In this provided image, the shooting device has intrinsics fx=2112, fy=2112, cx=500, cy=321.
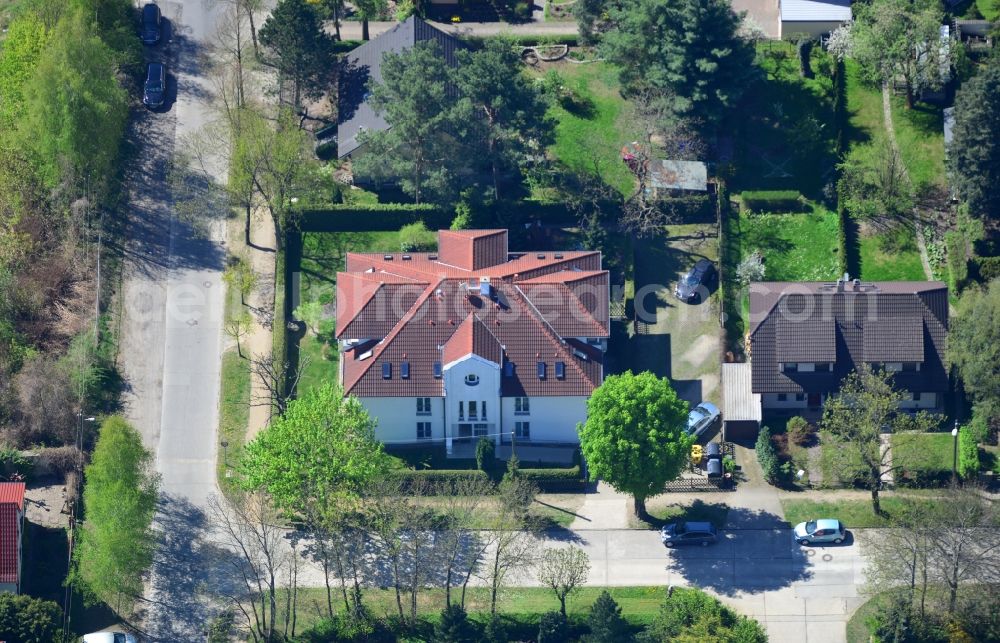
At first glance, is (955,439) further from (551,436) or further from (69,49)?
(69,49)

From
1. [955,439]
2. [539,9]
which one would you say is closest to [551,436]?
[955,439]

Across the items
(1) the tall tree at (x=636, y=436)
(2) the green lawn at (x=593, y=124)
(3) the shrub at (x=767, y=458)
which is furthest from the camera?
(2) the green lawn at (x=593, y=124)

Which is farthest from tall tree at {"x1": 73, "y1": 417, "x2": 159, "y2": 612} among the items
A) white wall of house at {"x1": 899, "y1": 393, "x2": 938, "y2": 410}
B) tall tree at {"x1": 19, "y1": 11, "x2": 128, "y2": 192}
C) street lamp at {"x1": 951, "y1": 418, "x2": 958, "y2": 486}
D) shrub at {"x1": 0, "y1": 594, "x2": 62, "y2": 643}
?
street lamp at {"x1": 951, "y1": 418, "x2": 958, "y2": 486}

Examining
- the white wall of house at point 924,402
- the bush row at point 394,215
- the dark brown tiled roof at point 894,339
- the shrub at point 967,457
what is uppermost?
the bush row at point 394,215

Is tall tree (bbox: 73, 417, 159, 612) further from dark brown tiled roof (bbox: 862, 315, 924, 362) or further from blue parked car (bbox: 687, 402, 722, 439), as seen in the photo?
dark brown tiled roof (bbox: 862, 315, 924, 362)

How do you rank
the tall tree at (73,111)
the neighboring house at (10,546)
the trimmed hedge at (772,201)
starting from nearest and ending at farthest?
the neighboring house at (10,546) → the tall tree at (73,111) → the trimmed hedge at (772,201)

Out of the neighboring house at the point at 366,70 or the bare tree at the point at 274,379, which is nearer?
the bare tree at the point at 274,379

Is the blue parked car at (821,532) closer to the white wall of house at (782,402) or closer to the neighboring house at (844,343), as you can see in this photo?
the white wall of house at (782,402)

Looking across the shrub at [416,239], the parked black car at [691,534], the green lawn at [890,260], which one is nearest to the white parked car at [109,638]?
the shrub at [416,239]
